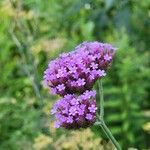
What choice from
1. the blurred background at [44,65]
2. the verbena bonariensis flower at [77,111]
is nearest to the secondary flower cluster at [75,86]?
the verbena bonariensis flower at [77,111]

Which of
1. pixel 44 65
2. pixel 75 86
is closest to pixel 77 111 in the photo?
pixel 75 86

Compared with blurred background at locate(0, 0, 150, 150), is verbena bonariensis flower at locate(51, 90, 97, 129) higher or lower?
higher

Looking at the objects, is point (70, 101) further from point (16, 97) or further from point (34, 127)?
point (16, 97)

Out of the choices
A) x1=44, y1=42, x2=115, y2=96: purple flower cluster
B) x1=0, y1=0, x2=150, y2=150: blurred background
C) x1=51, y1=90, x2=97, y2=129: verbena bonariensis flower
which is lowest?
A: x1=0, y1=0, x2=150, y2=150: blurred background

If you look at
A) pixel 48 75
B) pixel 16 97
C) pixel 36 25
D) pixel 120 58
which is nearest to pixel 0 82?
pixel 16 97

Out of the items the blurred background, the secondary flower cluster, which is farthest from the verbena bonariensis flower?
the blurred background

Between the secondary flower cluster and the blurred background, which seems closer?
the secondary flower cluster

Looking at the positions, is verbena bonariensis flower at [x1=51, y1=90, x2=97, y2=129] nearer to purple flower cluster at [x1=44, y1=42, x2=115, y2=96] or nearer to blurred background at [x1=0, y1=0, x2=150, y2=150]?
purple flower cluster at [x1=44, y1=42, x2=115, y2=96]
